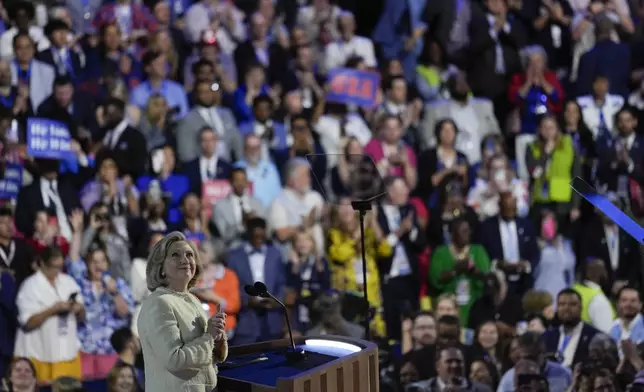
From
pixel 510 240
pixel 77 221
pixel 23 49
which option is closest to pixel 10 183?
pixel 77 221

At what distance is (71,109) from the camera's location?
898cm

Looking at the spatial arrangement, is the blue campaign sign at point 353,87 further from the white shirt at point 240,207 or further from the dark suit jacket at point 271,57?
the white shirt at point 240,207

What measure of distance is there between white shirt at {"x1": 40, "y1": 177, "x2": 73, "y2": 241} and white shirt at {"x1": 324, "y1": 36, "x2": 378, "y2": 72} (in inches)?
125

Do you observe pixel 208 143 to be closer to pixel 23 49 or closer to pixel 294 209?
pixel 294 209

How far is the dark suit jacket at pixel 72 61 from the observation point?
9.14 meters

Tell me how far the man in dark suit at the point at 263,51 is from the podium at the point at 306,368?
592cm

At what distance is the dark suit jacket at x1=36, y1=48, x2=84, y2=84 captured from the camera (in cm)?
914

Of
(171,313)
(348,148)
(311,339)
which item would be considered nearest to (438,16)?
(348,148)

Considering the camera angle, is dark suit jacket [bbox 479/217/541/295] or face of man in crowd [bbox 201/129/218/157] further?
dark suit jacket [bbox 479/217/541/295]

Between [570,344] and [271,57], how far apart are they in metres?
3.69

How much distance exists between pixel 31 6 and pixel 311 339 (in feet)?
18.2

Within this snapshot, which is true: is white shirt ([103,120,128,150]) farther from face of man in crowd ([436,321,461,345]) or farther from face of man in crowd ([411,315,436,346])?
face of man in crowd ([436,321,461,345])

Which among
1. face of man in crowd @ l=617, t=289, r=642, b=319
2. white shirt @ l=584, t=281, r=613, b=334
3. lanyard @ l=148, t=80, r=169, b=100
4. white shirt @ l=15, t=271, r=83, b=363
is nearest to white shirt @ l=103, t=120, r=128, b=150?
lanyard @ l=148, t=80, r=169, b=100

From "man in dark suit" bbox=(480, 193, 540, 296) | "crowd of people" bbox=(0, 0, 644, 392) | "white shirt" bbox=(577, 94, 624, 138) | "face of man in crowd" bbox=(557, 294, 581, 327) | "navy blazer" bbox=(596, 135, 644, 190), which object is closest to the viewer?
Result: "crowd of people" bbox=(0, 0, 644, 392)
